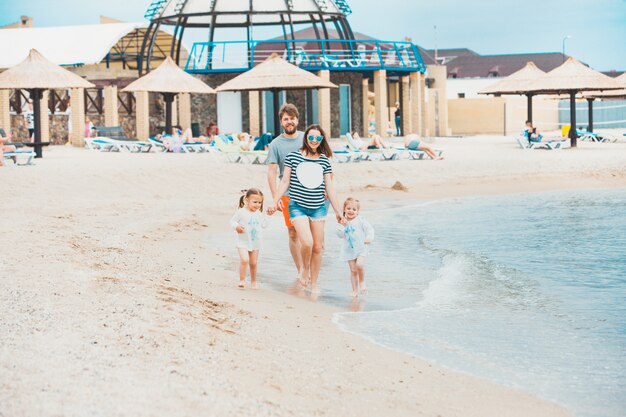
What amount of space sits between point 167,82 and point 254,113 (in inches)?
181

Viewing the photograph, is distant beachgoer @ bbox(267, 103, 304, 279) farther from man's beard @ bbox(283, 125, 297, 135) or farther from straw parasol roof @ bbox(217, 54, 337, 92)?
straw parasol roof @ bbox(217, 54, 337, 92)

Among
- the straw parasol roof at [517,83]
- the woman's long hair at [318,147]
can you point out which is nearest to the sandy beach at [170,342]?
the woman's long hair at [318,147]

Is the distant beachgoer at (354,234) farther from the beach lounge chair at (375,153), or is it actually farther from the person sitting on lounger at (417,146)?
the person sitting on lounger at (417,146)

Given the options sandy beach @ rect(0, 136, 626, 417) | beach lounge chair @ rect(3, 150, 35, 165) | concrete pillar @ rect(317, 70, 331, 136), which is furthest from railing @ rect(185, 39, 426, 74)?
sandy beach @ rect(0, 136, 626, 417)

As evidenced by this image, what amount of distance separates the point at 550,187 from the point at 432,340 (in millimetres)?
14409

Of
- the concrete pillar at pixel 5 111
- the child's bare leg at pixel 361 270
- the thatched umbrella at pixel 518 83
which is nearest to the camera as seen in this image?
the child's bare leg at pixel 361 270

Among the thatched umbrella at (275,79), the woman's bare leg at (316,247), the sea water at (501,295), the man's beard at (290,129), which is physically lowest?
the sea water at (501,295)

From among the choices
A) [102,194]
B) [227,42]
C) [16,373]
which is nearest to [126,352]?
[16,373]

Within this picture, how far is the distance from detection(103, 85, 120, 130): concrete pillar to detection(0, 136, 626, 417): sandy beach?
1746 cm

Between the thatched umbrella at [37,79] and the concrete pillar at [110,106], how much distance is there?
7213mm

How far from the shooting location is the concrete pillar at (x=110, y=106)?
30.2 metres

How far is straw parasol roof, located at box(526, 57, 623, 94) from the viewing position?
2612cm

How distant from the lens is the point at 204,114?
32188mm

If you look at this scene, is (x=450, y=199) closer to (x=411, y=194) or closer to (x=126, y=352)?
(x=411, y=194)
